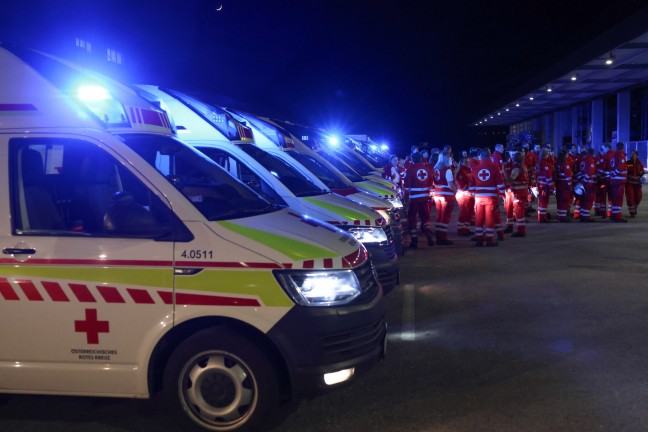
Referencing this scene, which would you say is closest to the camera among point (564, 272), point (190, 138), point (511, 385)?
point (511, 385)

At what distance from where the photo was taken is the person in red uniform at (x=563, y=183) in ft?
53.6

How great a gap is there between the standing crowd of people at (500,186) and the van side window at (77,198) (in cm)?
828

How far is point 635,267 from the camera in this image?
1011 cm

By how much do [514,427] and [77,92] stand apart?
3.82m

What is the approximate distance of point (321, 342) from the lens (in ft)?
13.6

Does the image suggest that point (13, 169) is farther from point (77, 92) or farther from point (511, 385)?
point (511, 385)

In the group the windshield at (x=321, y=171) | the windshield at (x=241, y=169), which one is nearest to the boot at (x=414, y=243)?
the windshield at (x=321, y=171)

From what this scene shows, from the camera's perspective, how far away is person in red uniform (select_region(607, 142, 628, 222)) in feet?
53.8

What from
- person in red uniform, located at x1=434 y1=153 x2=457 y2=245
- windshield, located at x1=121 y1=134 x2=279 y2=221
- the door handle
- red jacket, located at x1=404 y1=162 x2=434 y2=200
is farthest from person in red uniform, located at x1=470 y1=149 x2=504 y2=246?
the door handle

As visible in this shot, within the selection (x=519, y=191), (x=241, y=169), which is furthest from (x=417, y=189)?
(x=241, y=169)

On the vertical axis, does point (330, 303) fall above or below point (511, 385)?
above

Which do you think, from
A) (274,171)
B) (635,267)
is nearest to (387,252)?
(274,171)

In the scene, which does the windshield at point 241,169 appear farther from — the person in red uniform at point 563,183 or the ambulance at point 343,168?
the person in red uniform at point 563,183

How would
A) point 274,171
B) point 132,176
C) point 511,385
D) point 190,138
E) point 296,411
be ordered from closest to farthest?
1. point 132,176
2. point 296,411
3. point 511,385
4. point 190,138
5. point 274,171
